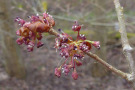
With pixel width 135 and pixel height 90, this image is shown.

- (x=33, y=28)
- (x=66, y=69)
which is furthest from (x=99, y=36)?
(x=33, y=28)

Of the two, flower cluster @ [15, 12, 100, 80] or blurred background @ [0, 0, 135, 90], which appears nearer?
flower cluster @ [15, 12, 100, 80]

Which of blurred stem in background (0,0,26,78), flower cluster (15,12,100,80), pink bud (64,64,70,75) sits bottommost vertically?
pink bud (64,64,70,75)

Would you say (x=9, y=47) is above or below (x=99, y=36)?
below

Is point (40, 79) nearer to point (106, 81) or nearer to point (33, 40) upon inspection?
point (106, 81)

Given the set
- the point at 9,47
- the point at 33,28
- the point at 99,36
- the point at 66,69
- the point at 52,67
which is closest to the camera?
the point at 33,28

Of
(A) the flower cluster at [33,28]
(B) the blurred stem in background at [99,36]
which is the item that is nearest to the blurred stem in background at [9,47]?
(B) the blurred stem in background at [99,36]

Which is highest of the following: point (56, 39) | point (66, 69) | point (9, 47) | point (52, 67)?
point (9, 47)

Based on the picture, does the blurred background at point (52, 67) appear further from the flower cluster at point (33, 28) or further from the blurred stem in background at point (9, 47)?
the flower cluster at point (33, 28)

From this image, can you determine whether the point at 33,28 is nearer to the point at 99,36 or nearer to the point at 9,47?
the point at 9,47

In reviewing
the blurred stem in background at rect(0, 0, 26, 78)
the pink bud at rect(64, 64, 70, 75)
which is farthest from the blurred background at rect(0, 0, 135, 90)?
the pink bud at rect(64, 64, 70, 75)

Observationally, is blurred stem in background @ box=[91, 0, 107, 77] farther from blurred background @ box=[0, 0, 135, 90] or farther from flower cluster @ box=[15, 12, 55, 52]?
flower cluster @ box=[15, 12, 55, 52]

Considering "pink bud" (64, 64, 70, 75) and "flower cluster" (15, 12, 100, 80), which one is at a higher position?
"flower cluster" (15, 12, 100, 80)
